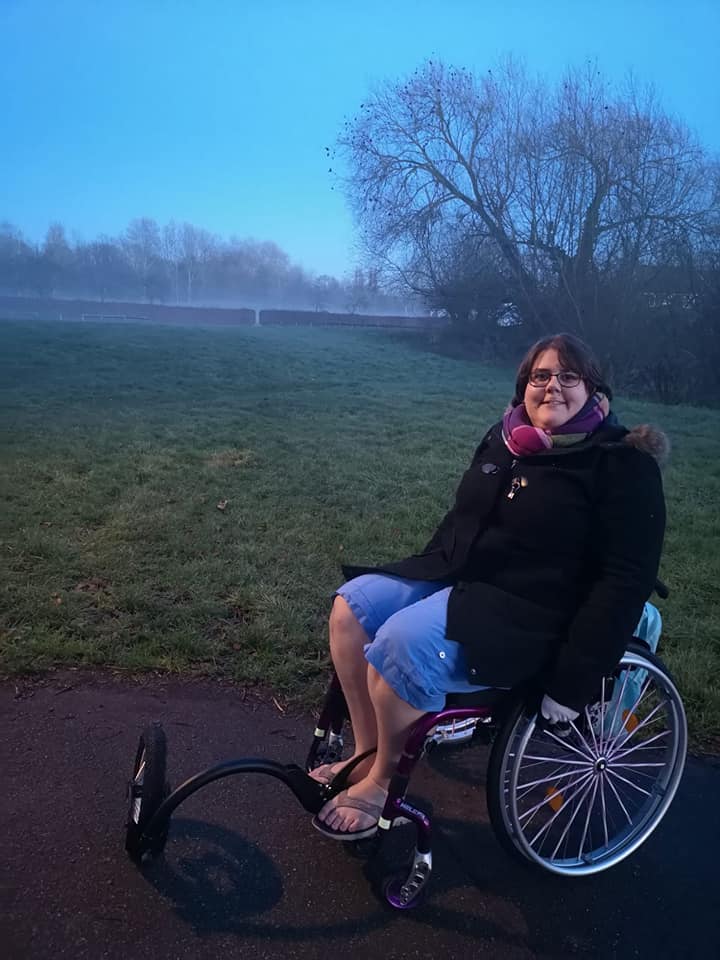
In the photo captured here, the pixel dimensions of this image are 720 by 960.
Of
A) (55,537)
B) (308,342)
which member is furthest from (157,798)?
(308,342)

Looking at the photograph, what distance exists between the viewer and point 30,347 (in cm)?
1535

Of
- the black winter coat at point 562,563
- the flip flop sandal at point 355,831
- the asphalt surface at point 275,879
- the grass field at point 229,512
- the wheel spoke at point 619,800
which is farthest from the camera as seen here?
the grass field at point 229,512

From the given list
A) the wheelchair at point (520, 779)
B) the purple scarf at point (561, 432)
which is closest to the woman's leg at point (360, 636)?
the wheelchair at point (520, 779)

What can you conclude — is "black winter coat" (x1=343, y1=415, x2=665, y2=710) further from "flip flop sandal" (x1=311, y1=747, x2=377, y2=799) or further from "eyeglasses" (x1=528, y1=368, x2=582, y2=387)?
"flip flop sandal" (x1=311, y1=747, x2=377, y2=799)

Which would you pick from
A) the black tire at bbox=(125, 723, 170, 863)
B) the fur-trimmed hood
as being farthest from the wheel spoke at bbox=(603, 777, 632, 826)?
the black tire at bbox=(125, 723, 170, 863)

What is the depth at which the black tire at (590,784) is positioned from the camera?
7.62ft

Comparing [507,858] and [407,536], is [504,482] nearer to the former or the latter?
[507,858]

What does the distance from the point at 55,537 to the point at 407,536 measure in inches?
94.7

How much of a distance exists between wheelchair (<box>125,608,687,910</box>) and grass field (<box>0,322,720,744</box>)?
77 centimetres

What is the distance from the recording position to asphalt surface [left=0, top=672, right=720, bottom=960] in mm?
2148

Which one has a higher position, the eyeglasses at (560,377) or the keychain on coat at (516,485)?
the eyeglasses at (560,377)

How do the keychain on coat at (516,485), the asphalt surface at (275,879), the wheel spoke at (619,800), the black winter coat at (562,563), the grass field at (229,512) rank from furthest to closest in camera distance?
the grass field at (229,512) < the wheel spoke at (619,800) < the keychain on coat at (516,485) < the black winter coat at (562,563) < the asphalt surface at (275,879)

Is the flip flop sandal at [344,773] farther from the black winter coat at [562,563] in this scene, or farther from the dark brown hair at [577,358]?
the dark brown hair at [577,358]

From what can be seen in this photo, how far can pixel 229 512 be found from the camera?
18.7 feet
